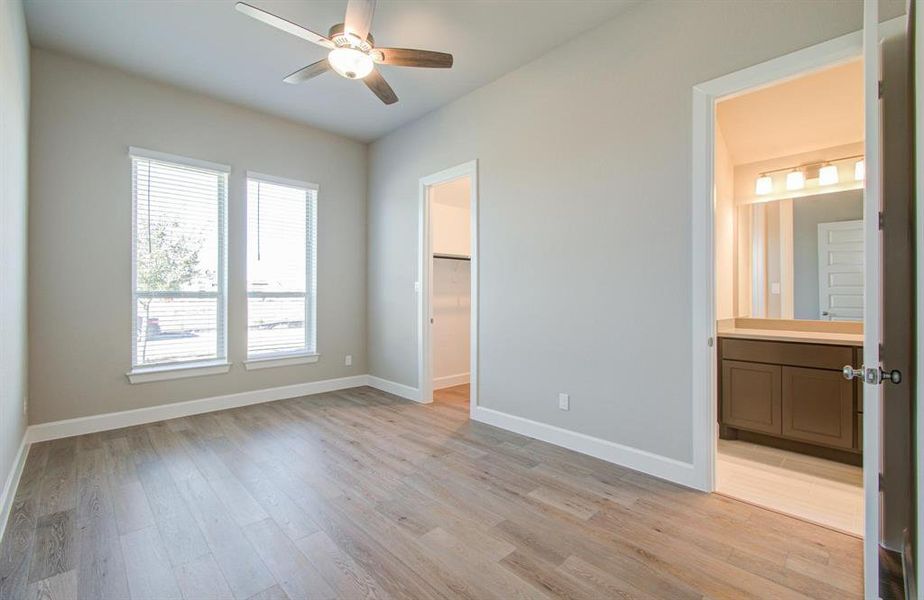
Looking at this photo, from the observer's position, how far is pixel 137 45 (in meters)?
3.17

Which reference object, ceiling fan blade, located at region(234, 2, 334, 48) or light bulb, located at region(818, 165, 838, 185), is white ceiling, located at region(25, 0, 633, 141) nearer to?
ceiling fan blade, located at region(234, 2, 334, 48)

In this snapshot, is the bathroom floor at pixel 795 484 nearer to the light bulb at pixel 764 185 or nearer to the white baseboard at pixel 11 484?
the light bulb at pixel 764 185

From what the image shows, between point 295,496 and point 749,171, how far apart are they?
4.68 m

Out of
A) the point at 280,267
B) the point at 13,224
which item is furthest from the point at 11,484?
the point at 280,267

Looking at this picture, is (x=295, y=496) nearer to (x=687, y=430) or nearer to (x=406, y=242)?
(x=687, y=430)

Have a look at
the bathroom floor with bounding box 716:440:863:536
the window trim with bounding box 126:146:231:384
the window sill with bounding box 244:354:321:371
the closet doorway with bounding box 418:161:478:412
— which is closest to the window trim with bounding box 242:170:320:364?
the window sill with bounding box 244:354:321:371

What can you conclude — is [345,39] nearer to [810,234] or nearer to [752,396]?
[752,396]

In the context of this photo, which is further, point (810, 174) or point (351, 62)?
point (810, 174)

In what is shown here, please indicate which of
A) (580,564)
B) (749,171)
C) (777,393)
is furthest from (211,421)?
(749,171)

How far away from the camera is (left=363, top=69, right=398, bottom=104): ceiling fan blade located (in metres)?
2.74

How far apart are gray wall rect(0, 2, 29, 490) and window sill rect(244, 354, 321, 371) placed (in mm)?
1653

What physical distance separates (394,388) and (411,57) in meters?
3.42

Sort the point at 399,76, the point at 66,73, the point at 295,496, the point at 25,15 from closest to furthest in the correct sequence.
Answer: the point at 295,496
the point at 25,15
the point at 66,73
the point at 399,76

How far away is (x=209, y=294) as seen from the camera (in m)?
4.07
